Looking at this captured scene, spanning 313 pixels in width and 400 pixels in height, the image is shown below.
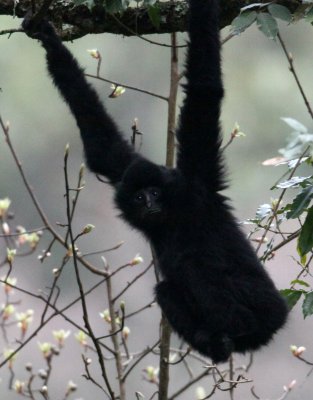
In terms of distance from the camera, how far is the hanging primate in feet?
14.6

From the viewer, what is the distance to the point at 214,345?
441 centimetres

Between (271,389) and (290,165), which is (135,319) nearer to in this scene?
(271,389)

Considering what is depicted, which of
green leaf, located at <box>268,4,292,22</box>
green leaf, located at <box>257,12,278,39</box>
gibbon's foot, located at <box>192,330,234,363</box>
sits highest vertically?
green leaf, located at <box>268,4,292,22</box>

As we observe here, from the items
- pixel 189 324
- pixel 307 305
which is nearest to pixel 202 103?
pixel 189 324

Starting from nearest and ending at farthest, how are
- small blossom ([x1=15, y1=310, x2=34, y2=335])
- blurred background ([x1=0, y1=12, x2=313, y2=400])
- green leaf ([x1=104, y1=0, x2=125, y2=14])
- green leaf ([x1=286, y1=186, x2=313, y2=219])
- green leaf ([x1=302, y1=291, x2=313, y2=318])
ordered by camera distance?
1. green leaf ([x1=286, y1=186, x2=313, y2=219])
2. green leaf ([x1=302, y1=291, x2=313, y2=318])
3. green leaf ([x1=104, y1=0, x2=125, y2=14])
4. small blossom ([x1=15, y1=310, x2=34, y2=335])
5. blurred background ([x1=0, y1=12, x2=313, y2=400])

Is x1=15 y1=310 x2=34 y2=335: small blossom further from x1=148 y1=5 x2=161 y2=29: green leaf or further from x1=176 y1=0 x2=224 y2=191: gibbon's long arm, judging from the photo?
x1=148 y1=5 x2=161 y2=29: green leaf

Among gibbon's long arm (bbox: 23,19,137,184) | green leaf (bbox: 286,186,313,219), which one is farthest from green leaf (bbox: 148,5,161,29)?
green leaf (bbox: 286,186,313,219)

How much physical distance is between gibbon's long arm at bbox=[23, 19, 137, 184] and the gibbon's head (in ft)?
1.61

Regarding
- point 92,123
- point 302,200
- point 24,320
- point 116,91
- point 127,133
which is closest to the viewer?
point 302,200

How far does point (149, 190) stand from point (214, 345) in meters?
0.93

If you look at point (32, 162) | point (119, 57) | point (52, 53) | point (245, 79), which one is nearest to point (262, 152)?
point (245, 79)

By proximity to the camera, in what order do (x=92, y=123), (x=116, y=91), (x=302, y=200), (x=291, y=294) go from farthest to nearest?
(x=92, y=123), (x=116, y=91), (x=291, y=294), (x=302, y=200)

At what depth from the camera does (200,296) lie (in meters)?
4.59

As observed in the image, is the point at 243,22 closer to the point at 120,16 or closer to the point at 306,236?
the point at 306,236
